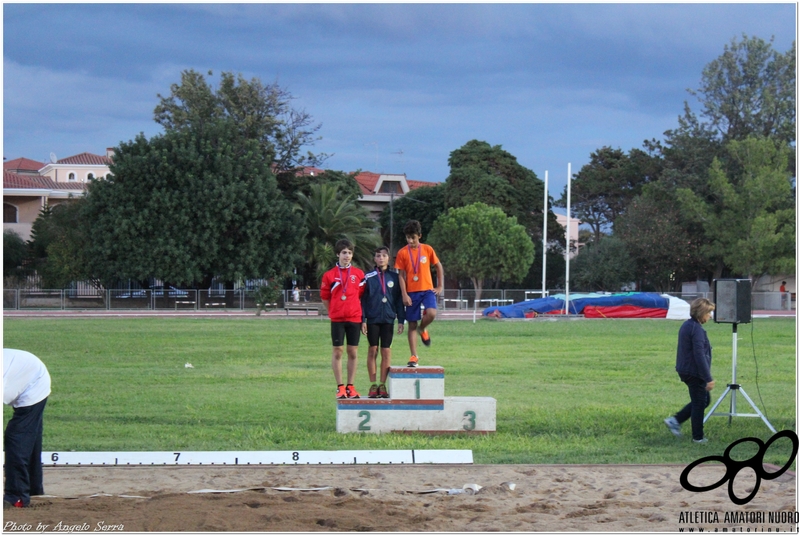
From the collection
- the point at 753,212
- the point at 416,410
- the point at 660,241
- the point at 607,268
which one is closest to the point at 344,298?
the point at 416,410

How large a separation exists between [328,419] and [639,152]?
68530 mm

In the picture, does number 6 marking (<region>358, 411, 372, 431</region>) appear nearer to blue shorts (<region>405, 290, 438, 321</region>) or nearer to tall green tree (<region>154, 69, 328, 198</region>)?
blue shorts (<region>405, 290, 438, 321</region>)

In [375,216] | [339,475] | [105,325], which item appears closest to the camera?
[339,475]

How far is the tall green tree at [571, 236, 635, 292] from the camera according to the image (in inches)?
2400

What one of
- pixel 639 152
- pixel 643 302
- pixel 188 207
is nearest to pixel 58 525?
pixel 643 302

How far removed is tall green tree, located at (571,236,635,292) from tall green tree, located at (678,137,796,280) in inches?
208

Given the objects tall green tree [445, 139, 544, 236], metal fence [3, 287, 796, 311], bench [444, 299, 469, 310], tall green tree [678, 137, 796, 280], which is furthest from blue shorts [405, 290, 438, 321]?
tall green tree [445, 139, 544, 236]

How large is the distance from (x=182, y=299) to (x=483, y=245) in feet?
71.1

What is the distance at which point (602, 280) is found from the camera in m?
61.6

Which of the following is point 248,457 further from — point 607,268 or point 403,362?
point 607,268

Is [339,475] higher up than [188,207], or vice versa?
[188,207]

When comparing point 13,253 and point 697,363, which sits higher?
point 13,253

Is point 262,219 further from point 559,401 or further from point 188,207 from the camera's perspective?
point 559,401

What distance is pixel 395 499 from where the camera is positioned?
285 inches
